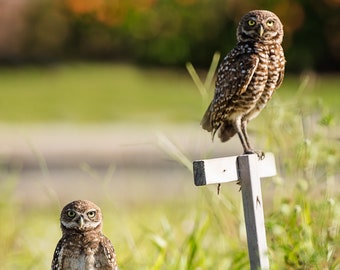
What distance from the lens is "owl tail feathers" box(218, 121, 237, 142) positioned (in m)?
4.92

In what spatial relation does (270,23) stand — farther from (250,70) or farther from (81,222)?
(81,222)

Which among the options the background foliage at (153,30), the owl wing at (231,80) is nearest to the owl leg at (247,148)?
the owl wing at (231,80)

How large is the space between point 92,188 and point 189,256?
24.0 ft

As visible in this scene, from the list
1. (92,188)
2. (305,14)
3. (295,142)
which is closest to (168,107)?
(305,14)

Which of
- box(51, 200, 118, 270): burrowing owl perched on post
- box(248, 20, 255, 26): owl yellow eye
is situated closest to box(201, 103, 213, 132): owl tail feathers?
box(248, 20, 255, 26): owl yellow eye

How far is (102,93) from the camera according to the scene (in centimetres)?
2105

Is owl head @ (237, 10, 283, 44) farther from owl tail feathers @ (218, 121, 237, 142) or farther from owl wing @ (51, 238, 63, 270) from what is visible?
owl wing @ (51, 238, 63, 270)

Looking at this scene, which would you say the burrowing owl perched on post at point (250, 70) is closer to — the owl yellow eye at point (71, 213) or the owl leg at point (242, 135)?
the owl leg at point (242, 135)

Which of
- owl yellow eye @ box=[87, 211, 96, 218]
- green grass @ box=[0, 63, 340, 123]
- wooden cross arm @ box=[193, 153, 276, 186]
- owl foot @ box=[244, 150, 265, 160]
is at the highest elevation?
green grass @ box=[0, 63, 340, 123]

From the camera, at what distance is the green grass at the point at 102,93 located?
1825 cm

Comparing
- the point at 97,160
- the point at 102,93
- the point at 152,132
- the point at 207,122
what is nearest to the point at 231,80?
the point at 207,122

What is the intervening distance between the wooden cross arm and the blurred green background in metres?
0.26

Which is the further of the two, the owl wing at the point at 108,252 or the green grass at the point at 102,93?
the green grass at the point at 102,93

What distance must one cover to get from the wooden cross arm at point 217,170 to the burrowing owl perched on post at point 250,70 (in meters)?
0.24
